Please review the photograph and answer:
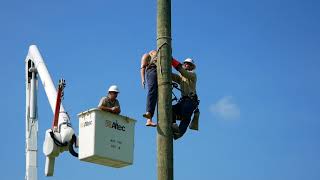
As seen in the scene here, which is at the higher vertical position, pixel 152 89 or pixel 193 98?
pixel 193 98

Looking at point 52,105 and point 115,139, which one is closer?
point 115,139

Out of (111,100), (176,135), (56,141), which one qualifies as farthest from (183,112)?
(56,141)

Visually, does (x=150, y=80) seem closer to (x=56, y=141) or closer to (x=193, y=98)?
(x=193, y=98)

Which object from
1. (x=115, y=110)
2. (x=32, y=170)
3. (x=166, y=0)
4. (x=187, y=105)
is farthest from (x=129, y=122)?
(x=32, y=170)

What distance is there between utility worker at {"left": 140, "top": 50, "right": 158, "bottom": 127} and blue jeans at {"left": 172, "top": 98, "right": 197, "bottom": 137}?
60 cm

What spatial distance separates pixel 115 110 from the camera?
7.69 m

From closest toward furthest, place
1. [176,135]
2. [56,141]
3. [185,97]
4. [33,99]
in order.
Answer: [176,135], [185,97], [56,141], [33,99]

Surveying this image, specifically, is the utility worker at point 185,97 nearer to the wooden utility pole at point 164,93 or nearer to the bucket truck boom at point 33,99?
the wooden utility pole at point 164,93

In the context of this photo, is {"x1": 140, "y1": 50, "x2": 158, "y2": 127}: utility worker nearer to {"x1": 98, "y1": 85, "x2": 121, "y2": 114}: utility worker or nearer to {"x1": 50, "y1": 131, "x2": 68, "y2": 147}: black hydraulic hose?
{"x1": 98, "y1": 85, "x2": 121, "y2": 114}: utility worker

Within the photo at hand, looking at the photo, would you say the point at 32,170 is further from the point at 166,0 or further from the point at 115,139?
the point at 166,0

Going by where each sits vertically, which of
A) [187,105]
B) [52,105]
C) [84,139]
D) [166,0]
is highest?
[52,105]

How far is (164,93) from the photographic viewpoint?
6664 millimetres

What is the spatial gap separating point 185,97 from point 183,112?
0.82 feet

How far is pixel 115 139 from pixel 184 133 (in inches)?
33.6
